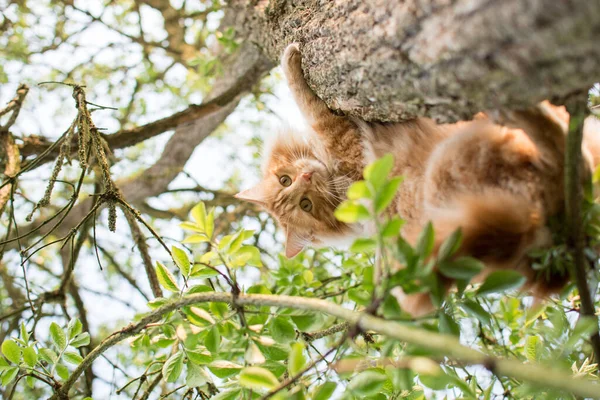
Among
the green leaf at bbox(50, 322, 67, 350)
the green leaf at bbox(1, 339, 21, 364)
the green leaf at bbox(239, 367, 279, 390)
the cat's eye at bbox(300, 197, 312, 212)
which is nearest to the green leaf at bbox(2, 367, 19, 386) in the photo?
the green leaf at bbox(1, 339, 21, 364)

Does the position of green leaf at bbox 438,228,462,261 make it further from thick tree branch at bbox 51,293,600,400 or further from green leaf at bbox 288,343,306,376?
green leaf at bbox 288,343,306,376

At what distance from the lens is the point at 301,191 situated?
5.99 ft

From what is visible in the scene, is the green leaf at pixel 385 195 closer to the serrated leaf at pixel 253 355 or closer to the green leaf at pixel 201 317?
the serrated leaf at pixel 253 355

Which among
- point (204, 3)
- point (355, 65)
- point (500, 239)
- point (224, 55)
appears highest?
point (204, 3)

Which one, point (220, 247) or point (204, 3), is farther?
point (204, 3)

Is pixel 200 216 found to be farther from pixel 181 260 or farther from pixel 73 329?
pixel 73 329

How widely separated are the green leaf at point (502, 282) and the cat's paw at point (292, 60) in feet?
3.79

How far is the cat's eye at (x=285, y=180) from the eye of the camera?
6.45 feet

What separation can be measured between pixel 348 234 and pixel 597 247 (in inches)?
37.0

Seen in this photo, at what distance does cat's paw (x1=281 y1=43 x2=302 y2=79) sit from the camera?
167 centimetres

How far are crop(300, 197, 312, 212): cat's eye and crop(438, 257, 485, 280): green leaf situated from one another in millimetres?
1098

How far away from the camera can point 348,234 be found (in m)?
1.82

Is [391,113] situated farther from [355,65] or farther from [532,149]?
[532,149]

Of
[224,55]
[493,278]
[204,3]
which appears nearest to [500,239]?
[493,278]
